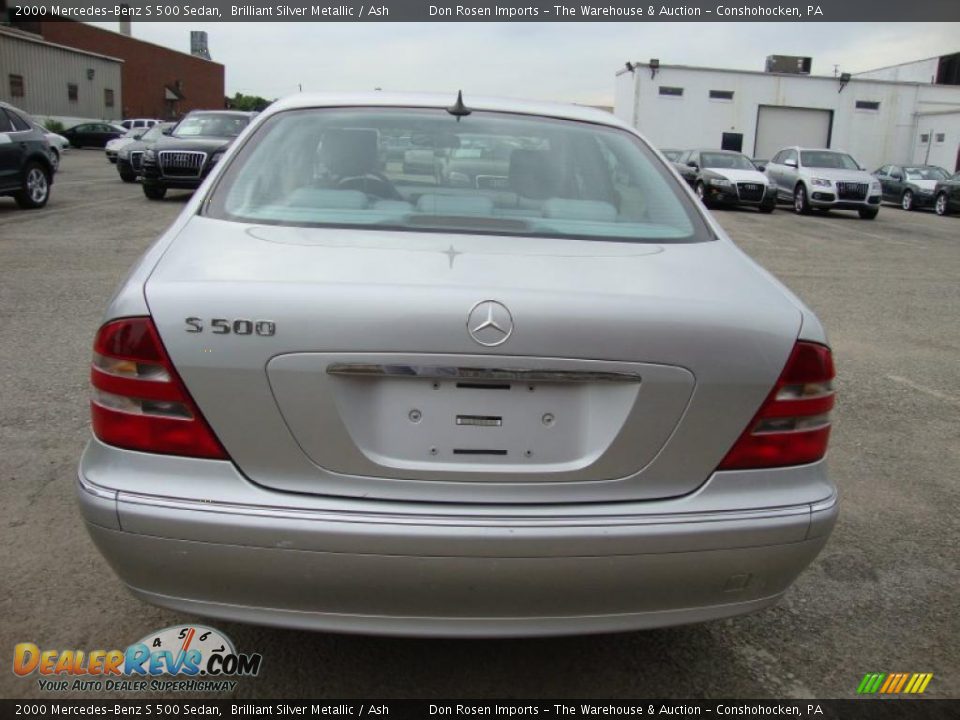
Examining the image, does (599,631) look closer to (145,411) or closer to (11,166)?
(145,411)

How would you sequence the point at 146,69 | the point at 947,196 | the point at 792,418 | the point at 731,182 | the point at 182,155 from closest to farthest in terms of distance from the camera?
the point at 792,418 → the point at 182,155 → the point at 731,182 → the point at 947,196 → the point at 146,69

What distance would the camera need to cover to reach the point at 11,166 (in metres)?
12.1

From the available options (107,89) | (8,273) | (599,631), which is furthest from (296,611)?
(107,89)

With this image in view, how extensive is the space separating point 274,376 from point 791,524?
128cm

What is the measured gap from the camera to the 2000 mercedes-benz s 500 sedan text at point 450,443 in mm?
1884

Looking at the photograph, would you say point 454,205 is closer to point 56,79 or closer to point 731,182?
point 731,182

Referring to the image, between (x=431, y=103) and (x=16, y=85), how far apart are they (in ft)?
152

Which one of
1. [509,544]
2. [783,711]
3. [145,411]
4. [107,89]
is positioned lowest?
[783,711]

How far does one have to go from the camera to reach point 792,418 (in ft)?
6.83

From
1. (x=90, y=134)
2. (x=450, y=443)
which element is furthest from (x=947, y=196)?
(x=90, y=134)

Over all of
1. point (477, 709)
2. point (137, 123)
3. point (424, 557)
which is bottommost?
point (477, 709)

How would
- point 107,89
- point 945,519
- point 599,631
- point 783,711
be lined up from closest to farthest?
point 599,631, point 783,711, point 945,519, point 107,89

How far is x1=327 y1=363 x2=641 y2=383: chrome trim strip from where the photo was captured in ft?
6.16

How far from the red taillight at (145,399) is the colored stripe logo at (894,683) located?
1960mm
